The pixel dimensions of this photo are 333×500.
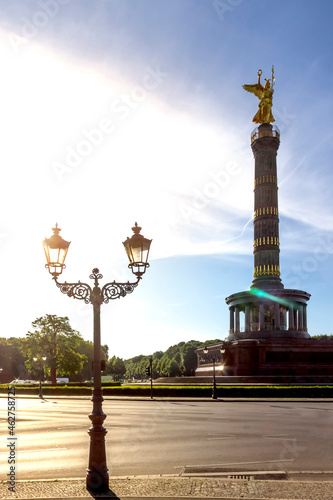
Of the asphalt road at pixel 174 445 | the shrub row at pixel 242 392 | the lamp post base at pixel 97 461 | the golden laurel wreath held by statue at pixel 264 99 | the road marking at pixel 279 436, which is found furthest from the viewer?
the golden laurel wreath held by statue at pixel 264 99

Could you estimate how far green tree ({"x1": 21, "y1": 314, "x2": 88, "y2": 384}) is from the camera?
68.4 meters

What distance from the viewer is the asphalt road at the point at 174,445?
11.6 meters

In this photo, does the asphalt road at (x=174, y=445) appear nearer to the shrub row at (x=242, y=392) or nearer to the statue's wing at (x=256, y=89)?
the shrub row at (x=242, y=392)

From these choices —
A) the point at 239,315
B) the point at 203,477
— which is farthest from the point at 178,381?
the point at 203,477

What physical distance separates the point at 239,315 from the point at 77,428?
55342mm

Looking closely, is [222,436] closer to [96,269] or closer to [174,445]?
[174,445]

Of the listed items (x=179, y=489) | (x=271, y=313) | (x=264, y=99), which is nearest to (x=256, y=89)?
(x=264, y=99)

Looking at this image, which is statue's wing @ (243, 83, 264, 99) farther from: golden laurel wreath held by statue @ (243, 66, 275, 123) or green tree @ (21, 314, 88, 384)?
green tree @ (21, 314, 88, 384)

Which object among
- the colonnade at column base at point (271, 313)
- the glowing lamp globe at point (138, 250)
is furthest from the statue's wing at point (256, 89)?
the glowing lamp globe at point (138, 250)

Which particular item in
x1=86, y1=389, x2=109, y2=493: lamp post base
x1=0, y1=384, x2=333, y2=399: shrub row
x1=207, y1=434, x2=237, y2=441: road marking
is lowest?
x1=0, y1=384, x2=333, y2=399: shrub row

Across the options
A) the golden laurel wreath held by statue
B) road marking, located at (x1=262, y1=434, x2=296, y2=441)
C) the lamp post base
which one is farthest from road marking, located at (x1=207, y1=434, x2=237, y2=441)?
the golden laurel wreath held by statue

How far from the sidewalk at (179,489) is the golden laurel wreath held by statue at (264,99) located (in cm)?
7143

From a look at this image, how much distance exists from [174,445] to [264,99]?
70112mm

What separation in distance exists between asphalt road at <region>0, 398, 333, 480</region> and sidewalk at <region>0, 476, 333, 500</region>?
1.25 meters
